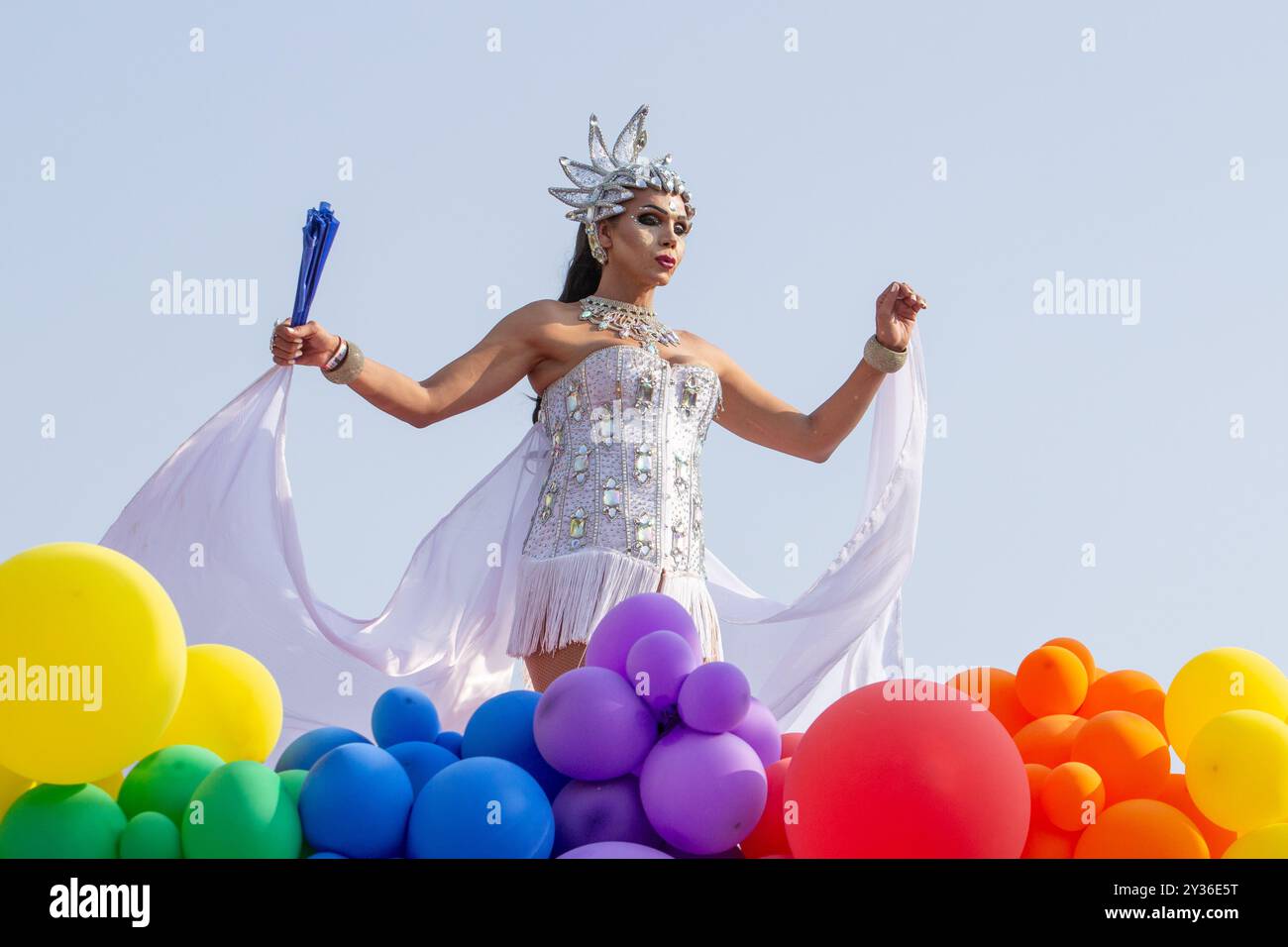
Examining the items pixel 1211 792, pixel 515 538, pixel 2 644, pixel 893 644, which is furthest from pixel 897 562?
pixel 2 644

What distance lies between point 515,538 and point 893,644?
1153 millimetres

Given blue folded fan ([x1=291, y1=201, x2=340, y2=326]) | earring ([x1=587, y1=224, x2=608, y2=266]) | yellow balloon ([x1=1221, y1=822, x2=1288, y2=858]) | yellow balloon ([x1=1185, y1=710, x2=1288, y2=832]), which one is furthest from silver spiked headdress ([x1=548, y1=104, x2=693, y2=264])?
yellow balloon ([x1=1221, y1=822, x2=1288, y2=858])

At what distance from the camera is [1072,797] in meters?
3.29

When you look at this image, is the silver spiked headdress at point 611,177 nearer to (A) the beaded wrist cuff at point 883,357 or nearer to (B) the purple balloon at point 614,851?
(A) the beaded wrist cuff at point 883,357

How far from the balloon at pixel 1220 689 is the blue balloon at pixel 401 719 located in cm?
174

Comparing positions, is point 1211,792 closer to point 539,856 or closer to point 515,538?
point 539,856

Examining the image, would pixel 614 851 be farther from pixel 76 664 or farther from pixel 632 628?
pixel 76 664

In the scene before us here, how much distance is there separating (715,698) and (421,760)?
645 mm

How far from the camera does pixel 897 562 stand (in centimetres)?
465

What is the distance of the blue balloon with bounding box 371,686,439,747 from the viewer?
3.64 metres

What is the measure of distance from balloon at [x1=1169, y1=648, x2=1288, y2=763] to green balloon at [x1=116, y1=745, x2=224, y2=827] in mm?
2176

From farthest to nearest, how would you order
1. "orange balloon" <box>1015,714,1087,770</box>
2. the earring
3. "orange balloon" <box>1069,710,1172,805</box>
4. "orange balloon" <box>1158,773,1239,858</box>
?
the earring < "orange balloon" <box>1015,714,1087,770</box> < "orange balloon" <box>1069,710,1172,805</box> < "orange balloon" <box>1158,773,1239,858</box>

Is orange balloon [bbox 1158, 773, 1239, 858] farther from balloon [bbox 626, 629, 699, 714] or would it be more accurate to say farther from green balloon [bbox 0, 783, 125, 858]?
green balloon [bbox 0, 783, 125, 858]

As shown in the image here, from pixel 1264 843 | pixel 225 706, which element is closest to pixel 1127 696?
pixel 1264 843
